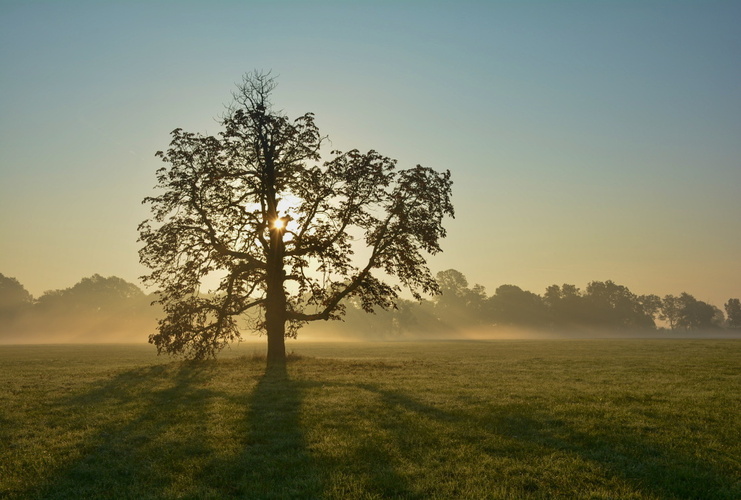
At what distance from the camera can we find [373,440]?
11234 mm

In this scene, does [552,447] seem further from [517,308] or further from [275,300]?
[517,308]

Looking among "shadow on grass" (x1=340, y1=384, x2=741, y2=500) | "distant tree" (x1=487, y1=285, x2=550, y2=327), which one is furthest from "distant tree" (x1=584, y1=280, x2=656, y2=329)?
"shadow on grass" (x1=340, y1=384, x2=741, y2=500)

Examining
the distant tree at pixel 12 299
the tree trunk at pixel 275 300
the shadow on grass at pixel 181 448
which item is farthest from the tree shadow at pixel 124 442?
the distant tree at pixel 12 299

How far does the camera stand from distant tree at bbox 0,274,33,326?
499 feet

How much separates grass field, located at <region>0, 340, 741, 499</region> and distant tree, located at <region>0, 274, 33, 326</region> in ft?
531

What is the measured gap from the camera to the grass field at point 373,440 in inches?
333

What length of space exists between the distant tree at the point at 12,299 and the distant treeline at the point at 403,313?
25cm

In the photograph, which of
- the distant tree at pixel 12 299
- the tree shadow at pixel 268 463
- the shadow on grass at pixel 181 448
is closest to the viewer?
the tree shadow at pixel 268 463

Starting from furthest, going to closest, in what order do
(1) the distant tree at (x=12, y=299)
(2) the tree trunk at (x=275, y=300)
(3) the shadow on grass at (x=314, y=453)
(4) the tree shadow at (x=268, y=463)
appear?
(1) the distant tree at (x=12, y=299) → (2) the tree trunk at (x=275, y=300) → (3) the shadow on grass at (x=314, y=453) → (4) the tree shadow at (x=268, y=463)

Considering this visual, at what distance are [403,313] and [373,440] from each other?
473 feet

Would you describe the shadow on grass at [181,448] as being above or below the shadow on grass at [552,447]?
above

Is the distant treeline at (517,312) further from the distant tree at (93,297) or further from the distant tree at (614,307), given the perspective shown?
the distant tree at (93,297)

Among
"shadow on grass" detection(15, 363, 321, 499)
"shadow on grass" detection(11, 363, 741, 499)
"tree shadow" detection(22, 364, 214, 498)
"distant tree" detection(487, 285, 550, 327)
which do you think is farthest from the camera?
"distant tree" detection(487, 285, 550, 327)

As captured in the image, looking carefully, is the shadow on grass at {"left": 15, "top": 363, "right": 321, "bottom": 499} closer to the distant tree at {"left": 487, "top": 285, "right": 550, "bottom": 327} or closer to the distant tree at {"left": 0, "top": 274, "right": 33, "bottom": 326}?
the distant tree at {"left": 487, "top": 285, "right": 550, "bottom": 327}
